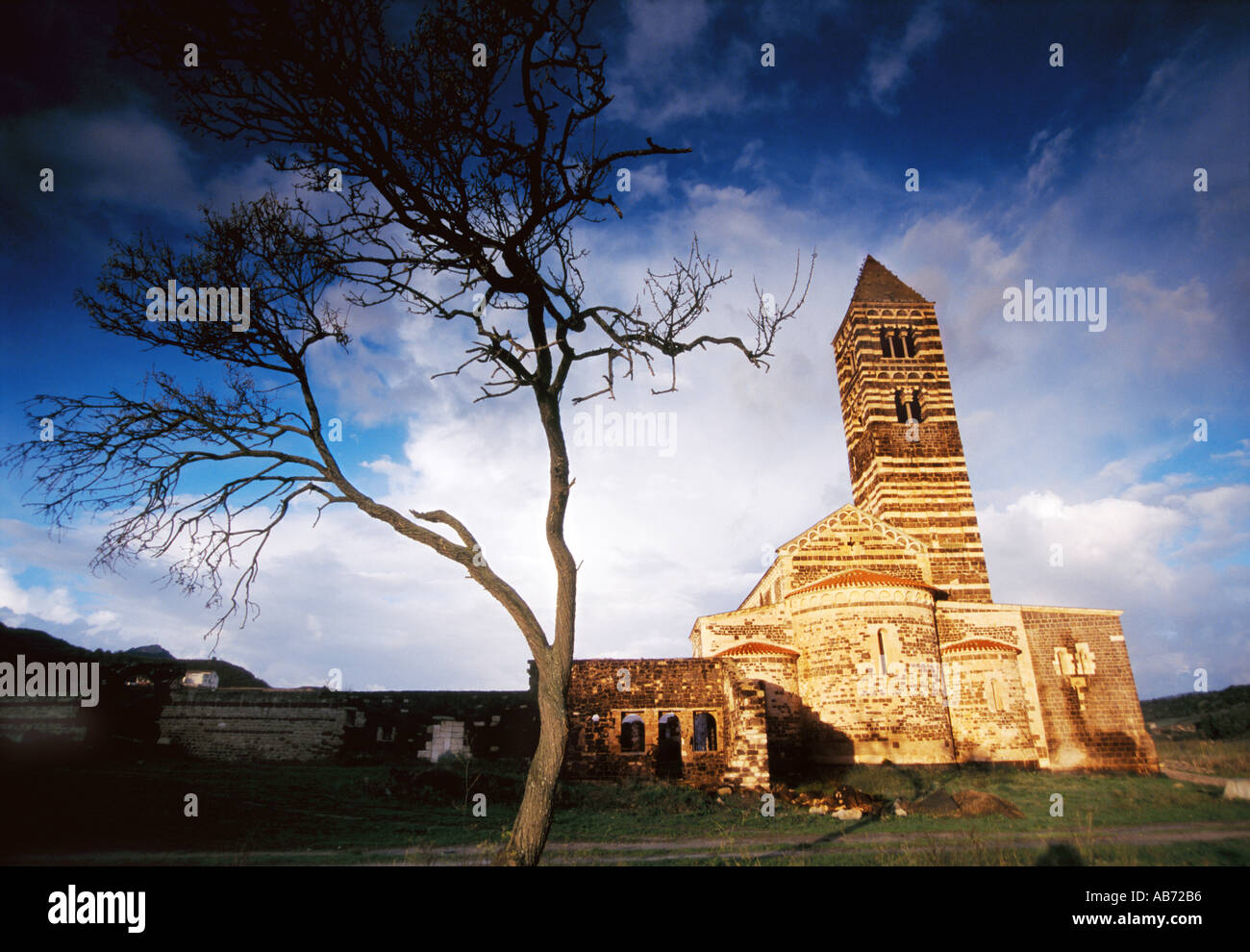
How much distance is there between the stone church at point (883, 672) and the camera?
63.7 ft

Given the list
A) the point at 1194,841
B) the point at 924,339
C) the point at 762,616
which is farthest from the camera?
the point at 924,339

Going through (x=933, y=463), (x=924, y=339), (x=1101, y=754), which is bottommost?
(x=1101, y=754)

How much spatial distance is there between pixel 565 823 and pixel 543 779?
27.9 feet

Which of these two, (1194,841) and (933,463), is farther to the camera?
(933,463)

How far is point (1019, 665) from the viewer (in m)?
23.6

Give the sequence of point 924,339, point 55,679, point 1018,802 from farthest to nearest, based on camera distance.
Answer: point 924,339 → point 55,679 → point 1018,802

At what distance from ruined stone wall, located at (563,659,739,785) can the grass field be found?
1095mm

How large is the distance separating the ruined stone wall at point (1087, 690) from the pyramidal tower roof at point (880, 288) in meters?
18.3

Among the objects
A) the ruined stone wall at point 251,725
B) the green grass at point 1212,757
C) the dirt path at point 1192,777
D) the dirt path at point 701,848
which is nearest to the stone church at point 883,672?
the dirt path at point 1192,777

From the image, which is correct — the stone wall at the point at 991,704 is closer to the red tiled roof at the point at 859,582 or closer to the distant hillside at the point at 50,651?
the red tiled roof at the point at 859,582

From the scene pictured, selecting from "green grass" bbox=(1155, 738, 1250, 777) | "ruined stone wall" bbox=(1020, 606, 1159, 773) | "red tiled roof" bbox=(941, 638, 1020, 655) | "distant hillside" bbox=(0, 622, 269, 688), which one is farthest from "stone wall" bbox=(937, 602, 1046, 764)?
"distant hillside" bbox=(0, 622, 269, 688)
